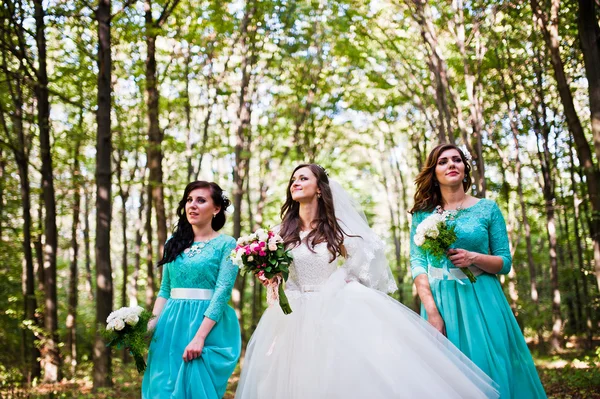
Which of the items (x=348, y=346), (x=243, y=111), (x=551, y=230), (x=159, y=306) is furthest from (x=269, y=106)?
(x=348, y=346)

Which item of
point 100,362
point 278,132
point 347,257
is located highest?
point 278,132

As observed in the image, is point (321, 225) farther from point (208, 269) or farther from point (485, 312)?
point (485, 312)

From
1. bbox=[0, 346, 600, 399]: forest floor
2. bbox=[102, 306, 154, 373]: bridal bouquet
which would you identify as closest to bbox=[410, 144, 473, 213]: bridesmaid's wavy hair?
bbox=[102, 306, 154, 373]: bridal bouquet

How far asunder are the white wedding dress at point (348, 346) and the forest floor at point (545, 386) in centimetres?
511

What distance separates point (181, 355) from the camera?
4484 mm

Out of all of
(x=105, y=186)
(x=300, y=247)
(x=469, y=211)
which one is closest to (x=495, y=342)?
(x=469, y=211)

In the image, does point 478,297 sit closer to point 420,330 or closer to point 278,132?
point 420,330

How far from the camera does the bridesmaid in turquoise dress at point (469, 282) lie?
13.0 ft

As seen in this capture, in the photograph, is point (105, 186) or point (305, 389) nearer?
point (305, 389)

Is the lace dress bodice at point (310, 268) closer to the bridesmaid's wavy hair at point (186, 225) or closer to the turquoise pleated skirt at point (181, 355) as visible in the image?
the turquoise pleated skirt at point (181, 355)

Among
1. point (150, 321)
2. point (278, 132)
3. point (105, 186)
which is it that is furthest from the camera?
point (278, 132)

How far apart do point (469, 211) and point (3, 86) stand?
41.8ft

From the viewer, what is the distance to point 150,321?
465cm

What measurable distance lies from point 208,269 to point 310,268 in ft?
2.89
